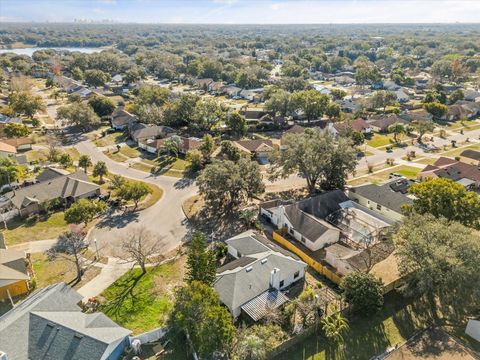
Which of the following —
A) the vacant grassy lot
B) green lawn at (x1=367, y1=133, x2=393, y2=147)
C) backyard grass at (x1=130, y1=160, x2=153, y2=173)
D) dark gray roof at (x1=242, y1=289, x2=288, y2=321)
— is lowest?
green lawn at (x1=367, y1=133, x2=393, y2=147)

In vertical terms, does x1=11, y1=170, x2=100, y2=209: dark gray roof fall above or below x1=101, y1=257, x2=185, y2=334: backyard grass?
above

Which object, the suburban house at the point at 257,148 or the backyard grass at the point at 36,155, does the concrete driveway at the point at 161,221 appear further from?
the backyard grass at the point at 36,155

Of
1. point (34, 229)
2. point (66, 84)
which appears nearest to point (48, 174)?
point (34, 229)

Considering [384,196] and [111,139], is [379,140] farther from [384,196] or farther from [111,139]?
[111,139]

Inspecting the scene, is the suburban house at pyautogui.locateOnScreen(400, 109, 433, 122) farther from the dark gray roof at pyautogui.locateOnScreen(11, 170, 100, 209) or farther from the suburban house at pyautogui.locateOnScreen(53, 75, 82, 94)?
the suburban house at pyautogui.locateOnScreen(53, 75, 82, 94)

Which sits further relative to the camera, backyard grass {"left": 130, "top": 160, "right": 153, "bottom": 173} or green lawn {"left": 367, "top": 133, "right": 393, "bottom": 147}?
green lawn {"left": 367, "top": 133, "right": 393, "bottom": 147}

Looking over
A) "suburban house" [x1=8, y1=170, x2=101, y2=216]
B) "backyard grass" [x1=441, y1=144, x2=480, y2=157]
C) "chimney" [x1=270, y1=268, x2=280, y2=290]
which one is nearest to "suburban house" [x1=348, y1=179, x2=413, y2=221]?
"chimney" [x1=270, y1=268, x2=280, y2=290]

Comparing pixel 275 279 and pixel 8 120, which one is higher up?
pixel 275 279
